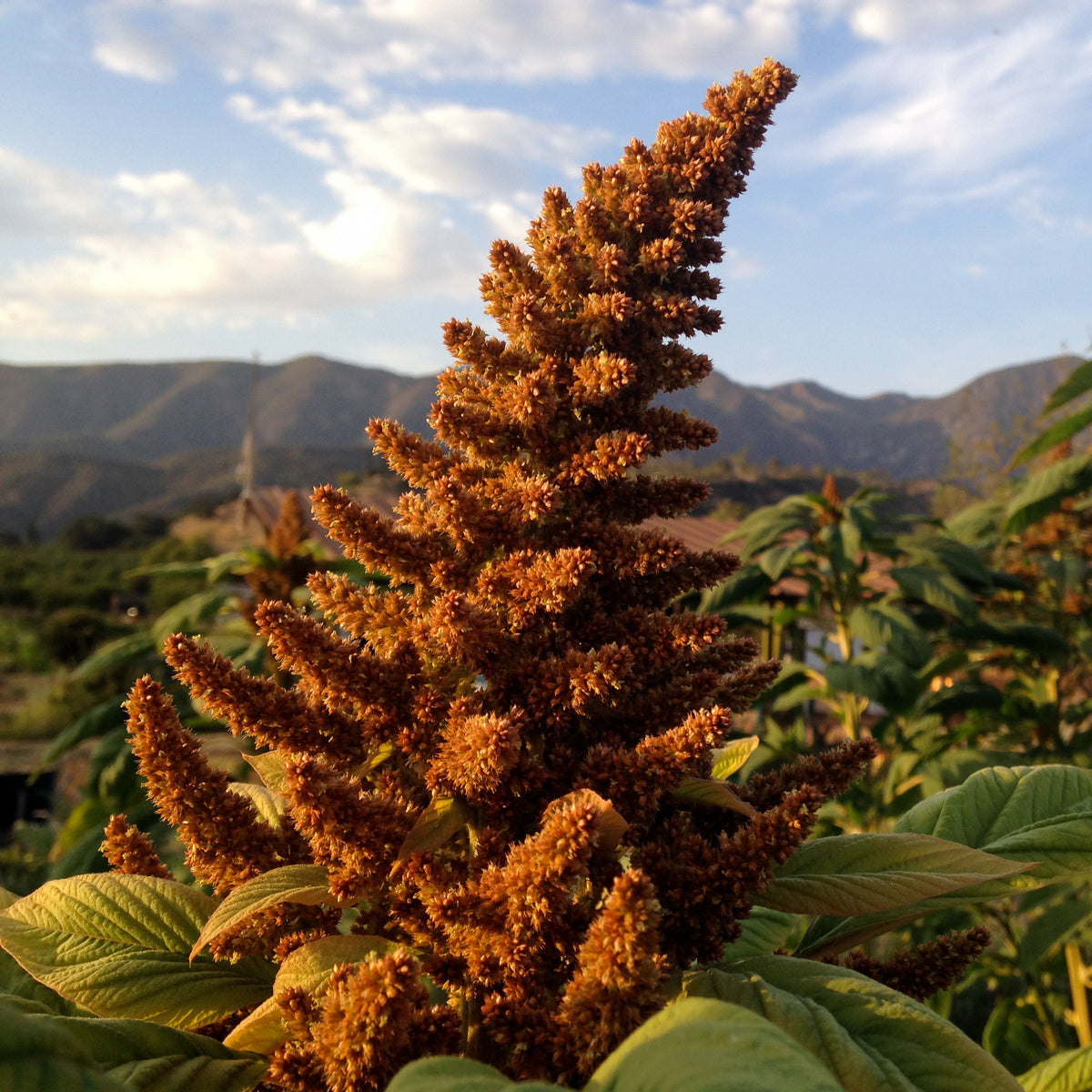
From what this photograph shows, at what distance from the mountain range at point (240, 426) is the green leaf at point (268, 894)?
37175 mm

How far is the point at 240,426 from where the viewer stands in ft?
245

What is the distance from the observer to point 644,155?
1033 millimetres

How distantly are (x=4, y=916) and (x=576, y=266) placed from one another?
3.27 feet

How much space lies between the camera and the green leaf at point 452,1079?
0.55 meters

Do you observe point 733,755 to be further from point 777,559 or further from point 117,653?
point 117,653

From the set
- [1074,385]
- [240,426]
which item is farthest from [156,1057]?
[240,426]

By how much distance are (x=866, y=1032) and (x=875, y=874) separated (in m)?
0.20

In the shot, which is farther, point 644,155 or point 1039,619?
point 1039,619

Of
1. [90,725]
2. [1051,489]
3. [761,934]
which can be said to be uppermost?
[1051,489]

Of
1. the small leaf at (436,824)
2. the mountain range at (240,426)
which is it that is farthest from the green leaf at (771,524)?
the mountain range at (240,426)

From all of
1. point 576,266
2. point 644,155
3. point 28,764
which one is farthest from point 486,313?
point 28,764

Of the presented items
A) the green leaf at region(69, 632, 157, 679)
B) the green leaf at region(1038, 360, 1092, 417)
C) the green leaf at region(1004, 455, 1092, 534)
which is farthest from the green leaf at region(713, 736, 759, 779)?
the green leaf at region(69, 632, 157, 679)

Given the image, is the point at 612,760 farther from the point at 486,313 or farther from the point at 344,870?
the point at 486,313

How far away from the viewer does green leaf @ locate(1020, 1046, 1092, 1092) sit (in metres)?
1.27
